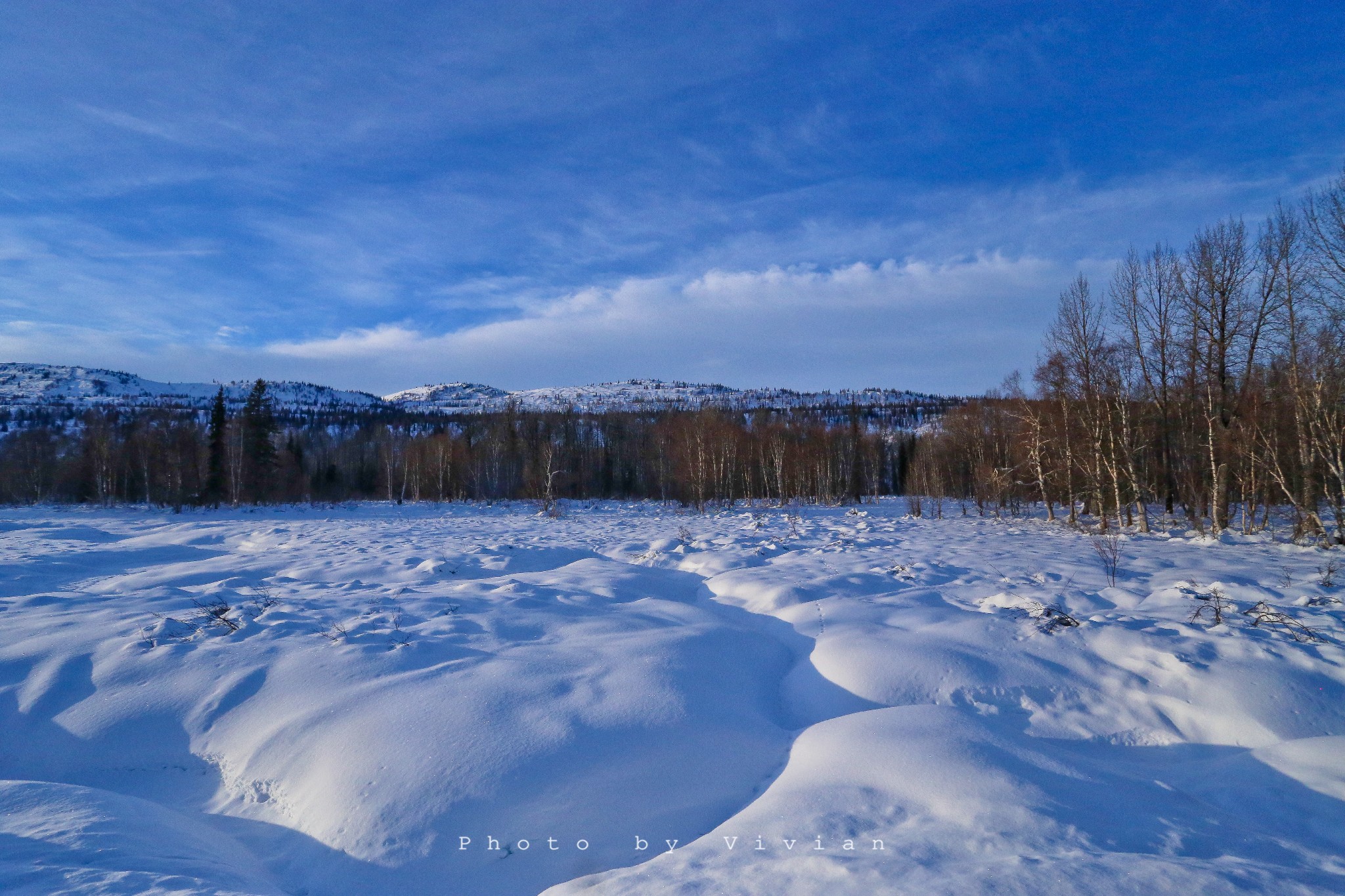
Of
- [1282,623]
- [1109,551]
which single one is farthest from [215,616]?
[1109,551]

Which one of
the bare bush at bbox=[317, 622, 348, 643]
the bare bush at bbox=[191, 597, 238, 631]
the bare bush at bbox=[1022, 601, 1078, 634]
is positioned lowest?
the bare bush at bbox=[1022, 601, 1078, 634]

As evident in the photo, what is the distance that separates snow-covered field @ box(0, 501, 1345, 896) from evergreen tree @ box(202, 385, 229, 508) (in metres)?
32.0

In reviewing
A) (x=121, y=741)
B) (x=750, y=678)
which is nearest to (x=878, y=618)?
Result: (x=750, y=678)

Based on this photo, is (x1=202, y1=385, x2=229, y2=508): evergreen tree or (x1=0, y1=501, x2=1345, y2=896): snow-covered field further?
(x1=202, y1=385, x2=229, y2=508): evergreen tree

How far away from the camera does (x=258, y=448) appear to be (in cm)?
3747

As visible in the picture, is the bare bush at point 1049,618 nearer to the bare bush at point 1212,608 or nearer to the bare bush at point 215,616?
the bare bush at point 1212,608

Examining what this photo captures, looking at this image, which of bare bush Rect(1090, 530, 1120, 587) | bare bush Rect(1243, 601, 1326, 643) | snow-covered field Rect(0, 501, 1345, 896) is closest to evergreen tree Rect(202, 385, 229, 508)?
snow-covered field Rect(0, 501, 1345, 896)

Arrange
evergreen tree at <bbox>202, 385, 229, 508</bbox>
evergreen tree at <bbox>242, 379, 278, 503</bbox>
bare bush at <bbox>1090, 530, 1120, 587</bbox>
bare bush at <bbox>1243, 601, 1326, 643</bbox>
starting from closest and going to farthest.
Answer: bare bush at <bbox>1243, 601, 1326, 643</bbox> < bare bush at <bbox>1090, 530, 1120, 587</bbox> < evergreen tree at <bbox>202, 385, 229, 508</bbox> < evergreen tree at <bbox>242, 379, 278, 503</bbox>

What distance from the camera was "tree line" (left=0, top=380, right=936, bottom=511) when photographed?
34938 millimetres

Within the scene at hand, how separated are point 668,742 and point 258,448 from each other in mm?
42965

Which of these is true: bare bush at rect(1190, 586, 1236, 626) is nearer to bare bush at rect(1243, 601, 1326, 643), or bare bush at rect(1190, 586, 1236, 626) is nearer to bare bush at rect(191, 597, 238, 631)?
bare bush at rect(1243, 601, 1326, 643)

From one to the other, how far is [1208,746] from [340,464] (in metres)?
71.4

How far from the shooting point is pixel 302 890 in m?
2.95

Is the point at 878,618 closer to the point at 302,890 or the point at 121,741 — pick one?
the point at 302,890
